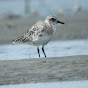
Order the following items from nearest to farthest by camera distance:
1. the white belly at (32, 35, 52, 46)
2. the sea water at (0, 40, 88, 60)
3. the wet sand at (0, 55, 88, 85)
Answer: the wet sand at (0, 55, 88, 85)
the white belly at (32, 35, 52, 46)
the sea water at (0, 40, 88, 60)

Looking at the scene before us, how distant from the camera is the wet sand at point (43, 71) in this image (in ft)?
18.1

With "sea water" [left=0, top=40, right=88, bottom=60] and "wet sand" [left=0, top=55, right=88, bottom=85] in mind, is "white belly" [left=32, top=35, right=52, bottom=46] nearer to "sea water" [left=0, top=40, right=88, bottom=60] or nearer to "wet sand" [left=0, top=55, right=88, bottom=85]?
"sea water" [left=0, top=40, right=88, bottom=60]

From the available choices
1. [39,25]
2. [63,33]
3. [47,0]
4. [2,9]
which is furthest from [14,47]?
[47,0]

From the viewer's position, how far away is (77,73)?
5598mm

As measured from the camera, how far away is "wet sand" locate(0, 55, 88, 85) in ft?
18.1

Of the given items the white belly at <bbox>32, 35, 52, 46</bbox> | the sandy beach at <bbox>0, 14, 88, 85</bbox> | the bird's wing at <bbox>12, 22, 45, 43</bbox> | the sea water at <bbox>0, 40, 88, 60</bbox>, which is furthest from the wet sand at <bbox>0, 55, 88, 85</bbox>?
the sea water at <bbox>0, 40, 88, 60</bbox>

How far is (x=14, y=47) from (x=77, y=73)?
5201 mm

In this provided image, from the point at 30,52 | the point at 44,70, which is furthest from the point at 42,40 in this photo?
the point at 30,52

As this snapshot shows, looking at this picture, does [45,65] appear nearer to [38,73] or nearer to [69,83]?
[38,73]

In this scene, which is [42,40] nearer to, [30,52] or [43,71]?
[43,71]

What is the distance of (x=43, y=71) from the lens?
18.4 feet

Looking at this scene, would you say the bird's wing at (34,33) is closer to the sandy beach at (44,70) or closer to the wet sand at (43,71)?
the sandy beach at (44,70)

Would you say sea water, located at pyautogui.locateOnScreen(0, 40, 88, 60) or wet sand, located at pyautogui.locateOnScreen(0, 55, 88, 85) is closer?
wet sand, located at pyautogui.locateOnScreen(0, 55, 88, 85)

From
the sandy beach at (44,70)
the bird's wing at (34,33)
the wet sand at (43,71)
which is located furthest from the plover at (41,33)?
the wet sand at (43,71)
